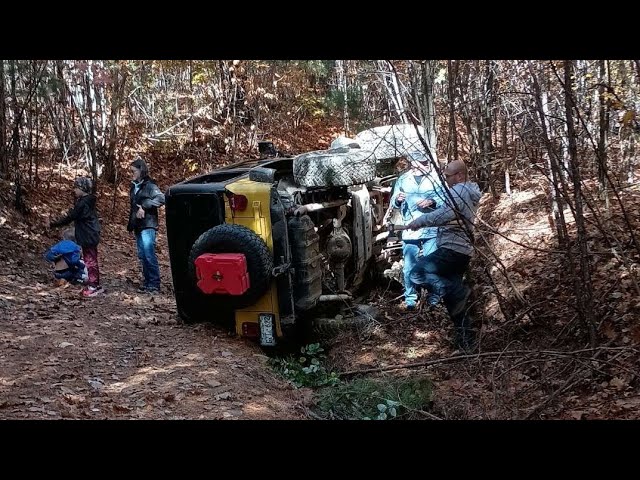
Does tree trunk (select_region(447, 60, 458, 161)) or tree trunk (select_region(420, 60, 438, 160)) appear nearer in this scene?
tree trunk (select_region(447, 60, 458, 161))

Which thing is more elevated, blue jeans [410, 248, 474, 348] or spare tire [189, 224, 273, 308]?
spare tire [189, 224, 273, 308]

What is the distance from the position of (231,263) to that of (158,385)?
1009mm

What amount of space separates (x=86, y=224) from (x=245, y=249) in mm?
2635

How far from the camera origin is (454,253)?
504cm

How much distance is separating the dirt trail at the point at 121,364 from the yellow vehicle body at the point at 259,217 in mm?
333

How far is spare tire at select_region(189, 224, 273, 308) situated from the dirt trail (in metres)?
0.54

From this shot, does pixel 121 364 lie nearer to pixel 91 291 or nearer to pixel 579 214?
pixel 91 291

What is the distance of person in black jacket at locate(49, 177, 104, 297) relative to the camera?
21.1 feet

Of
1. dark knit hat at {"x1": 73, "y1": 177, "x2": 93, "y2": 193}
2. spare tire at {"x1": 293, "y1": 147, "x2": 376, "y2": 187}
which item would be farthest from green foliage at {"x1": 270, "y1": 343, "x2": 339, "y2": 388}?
dark knit hat at {"x1": 73, "y1": 177, "x2": 93, "y2": 193}

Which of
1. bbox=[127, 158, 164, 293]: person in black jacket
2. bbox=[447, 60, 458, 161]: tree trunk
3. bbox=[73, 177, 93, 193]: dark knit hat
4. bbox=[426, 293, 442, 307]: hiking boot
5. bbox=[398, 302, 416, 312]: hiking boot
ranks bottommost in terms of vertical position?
bbox=[398, 302, 416, 312]: hiking boot

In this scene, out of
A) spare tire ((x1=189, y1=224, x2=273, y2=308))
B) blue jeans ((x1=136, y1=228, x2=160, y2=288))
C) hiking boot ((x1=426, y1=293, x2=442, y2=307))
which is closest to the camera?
spare tire ((x1=189, y1=224, x2=273, y2=308))

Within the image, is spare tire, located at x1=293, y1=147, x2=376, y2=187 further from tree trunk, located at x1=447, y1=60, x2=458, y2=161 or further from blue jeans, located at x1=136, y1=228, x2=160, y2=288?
blue jeans, located at x1=136, y1=228, x2=160, y2=288
